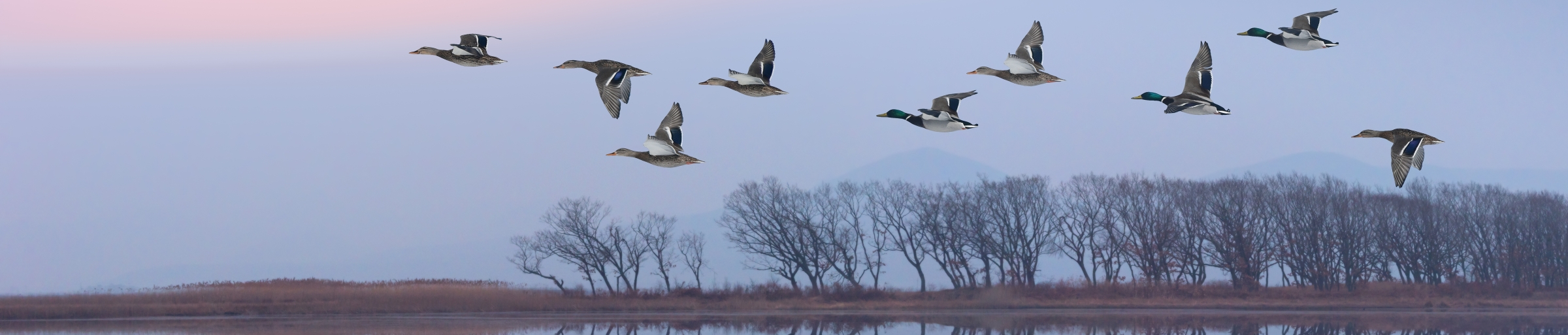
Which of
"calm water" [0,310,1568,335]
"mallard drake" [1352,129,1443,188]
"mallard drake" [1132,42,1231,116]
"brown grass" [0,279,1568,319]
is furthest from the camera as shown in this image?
"brown grass" [0,279,1568,319]

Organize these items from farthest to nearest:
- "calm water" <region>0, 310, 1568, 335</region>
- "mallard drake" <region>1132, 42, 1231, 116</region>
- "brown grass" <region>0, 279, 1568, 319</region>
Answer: "brown grass" <region>0, 279, 1568, 319</region>, "calm water" <region>0, 310, 1568, 335</region>, "mallard drake" <region>1132, 42, 1231, 116</region>

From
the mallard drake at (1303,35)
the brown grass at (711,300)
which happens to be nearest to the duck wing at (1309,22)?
the mallard drake at (1303,35)

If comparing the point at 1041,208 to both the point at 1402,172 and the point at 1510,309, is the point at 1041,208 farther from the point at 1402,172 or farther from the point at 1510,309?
the point at 1402,172

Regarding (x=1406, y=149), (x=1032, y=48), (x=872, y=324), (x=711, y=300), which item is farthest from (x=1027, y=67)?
(x=711, y=300)

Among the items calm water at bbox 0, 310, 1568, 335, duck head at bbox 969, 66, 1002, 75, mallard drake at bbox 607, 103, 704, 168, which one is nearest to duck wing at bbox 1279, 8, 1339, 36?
duck head at bbox 969, 66, 1002, 75

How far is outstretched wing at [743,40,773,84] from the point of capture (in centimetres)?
1975

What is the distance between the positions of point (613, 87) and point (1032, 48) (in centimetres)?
742

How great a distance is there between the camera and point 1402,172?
55.2ft

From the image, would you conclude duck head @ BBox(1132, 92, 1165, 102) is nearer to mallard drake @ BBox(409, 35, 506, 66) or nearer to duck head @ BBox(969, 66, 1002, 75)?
duck head @ BBox(969, 66, 1002, 75)

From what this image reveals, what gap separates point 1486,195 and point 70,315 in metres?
84.1

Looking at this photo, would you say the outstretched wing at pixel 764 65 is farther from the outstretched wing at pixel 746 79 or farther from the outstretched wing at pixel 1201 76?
the outstretched wing at pixel 1201 76

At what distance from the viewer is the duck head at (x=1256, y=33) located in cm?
2053

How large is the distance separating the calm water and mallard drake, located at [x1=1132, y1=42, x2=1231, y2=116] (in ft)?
80.2

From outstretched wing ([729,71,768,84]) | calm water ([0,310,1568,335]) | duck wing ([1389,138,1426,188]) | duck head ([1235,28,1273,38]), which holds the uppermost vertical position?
duck head ([1235,28,1273,38])
